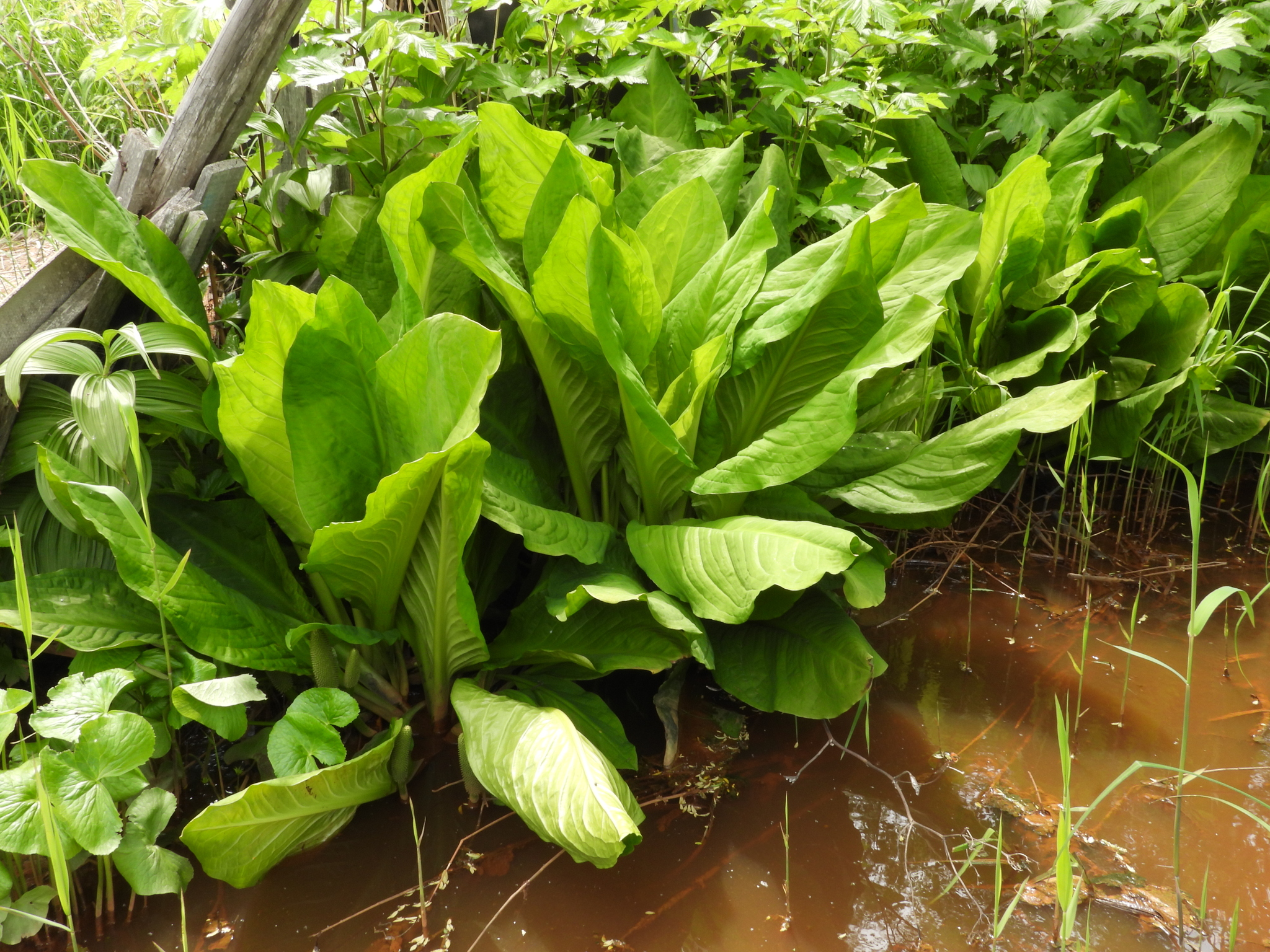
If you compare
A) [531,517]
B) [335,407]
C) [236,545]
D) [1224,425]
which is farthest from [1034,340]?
[236,545]

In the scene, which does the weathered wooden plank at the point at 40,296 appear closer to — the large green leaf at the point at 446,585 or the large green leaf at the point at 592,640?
the large green leaf at the point at 446,585

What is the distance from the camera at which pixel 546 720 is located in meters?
1.21

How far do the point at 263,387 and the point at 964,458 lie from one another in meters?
1.06

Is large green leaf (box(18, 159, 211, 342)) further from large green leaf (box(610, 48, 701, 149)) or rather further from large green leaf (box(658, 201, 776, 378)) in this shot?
large green leaf (box(610, 48, 701, 149))

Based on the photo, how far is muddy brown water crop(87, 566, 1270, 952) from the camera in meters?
1.13

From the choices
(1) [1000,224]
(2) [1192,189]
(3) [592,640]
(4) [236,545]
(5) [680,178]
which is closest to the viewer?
(3) [592,640]

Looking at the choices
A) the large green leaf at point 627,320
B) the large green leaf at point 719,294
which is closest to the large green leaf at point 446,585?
the large green leaf at point 627,320

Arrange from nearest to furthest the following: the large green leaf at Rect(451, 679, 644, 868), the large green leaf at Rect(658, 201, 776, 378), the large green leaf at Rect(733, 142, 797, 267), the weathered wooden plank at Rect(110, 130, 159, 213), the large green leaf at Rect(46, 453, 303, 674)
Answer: the large green leaf at Rect(451, 679, 644, 868) → the large green leaf at Rect(46, 453, 303, 674) → the large green leaf at Rect(658, 201, 776, 378) → the weathered wooden plank at Rect(110, 130, 159, 213) → the large green leaf at Rect(733, 142, 797, 267)

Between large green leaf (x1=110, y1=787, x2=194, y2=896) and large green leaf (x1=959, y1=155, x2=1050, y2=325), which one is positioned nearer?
large green leaf (x1=110, y1=787, x2=194, y2=896)

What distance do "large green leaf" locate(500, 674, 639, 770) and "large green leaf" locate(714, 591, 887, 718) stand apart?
18cm

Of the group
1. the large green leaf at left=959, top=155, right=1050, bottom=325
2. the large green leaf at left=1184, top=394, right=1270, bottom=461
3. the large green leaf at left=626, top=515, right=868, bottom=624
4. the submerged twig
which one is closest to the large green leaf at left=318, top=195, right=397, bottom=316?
the large green leaf at left=626, top=515, right=868, bottom=624

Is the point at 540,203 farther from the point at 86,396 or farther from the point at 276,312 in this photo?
the point at 86,396

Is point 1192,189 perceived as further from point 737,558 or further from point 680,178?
point 737,558

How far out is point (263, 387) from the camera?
1.29m
